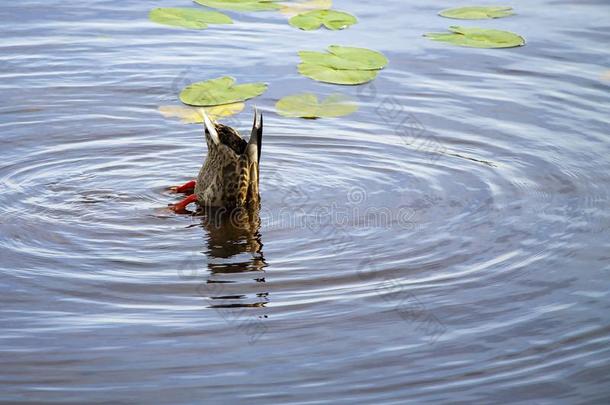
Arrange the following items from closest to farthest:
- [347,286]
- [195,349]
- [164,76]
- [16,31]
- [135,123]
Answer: [195,349] < [347,286] < [135,123] < [164,76] < [16,31]

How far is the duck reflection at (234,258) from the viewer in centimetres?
592

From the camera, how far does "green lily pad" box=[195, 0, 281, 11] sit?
10695 millimetres

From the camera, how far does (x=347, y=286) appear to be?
609 centimetres

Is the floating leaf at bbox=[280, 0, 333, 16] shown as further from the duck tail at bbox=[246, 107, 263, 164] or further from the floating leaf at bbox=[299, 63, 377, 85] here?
the duck tail at bbox=[246, 107, 263, 164]

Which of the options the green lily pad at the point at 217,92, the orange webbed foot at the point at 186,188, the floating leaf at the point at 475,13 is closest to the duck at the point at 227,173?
the orange webbed foot at the point at 186,188

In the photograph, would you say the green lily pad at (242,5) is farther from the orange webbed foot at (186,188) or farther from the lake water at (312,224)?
the orange webbed foot at (186,188)

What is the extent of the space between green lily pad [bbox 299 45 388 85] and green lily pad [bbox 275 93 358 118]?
0.71ft

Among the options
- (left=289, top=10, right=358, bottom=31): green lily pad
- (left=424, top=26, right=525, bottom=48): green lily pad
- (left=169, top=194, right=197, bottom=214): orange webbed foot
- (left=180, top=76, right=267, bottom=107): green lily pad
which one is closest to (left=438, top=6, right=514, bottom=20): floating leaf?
(left=424, top=26, right=525, bottom=48): green lily pad

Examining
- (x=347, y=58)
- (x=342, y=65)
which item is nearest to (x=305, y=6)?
(x=347, y=58)

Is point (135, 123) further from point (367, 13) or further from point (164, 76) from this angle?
point (367, 13)

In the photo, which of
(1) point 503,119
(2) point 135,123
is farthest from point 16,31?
(1) point 503,119

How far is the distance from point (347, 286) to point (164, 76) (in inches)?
158

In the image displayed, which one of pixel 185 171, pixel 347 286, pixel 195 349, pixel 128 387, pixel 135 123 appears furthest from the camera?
pixel 135 123

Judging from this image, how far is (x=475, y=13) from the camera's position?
1080 centimetres
